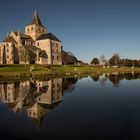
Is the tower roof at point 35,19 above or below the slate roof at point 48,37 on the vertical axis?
above

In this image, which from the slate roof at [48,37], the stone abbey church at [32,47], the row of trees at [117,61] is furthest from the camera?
the row of trees at [117,61]

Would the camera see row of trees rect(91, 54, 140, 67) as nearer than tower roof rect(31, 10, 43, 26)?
No

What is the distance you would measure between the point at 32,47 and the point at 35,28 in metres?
13.7

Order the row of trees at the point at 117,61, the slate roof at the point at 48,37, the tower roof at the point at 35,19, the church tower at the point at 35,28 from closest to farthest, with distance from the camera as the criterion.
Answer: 1. the slate roof at the point at 48,37
2. the church tower at the point at 35,28
3. the tower roof at the point at 35,19
4. the row of trees at the point at 117,61

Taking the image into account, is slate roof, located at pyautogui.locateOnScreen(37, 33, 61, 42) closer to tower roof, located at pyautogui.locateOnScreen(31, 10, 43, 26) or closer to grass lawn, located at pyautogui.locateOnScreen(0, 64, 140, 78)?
tower roof, located at pyautogui.locateOnScreen(31, 10, 43, 26)

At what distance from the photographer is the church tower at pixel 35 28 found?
98.1 metres

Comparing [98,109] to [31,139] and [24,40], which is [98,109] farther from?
[24,40]

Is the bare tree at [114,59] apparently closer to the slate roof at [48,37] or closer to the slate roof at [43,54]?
the slate roof at [48,37]

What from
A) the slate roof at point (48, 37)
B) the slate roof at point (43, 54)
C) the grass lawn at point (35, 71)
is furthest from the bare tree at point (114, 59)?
the grass lawn at point (35, 71)

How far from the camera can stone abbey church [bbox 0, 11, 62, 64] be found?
3240 inches

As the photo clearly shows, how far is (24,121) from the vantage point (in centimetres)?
1177

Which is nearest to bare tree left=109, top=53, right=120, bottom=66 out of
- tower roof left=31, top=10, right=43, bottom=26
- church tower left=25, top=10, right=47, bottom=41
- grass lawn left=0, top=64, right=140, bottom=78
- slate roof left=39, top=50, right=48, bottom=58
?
church tower left=25, top=10, right=47, bottom=41

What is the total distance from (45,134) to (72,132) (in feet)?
4.25

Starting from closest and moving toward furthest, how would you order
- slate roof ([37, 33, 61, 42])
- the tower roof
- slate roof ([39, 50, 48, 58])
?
slate roof ([39, 50, 48, 58]) < slate roof ([37, 33, 61, 42]) < the tower roof
